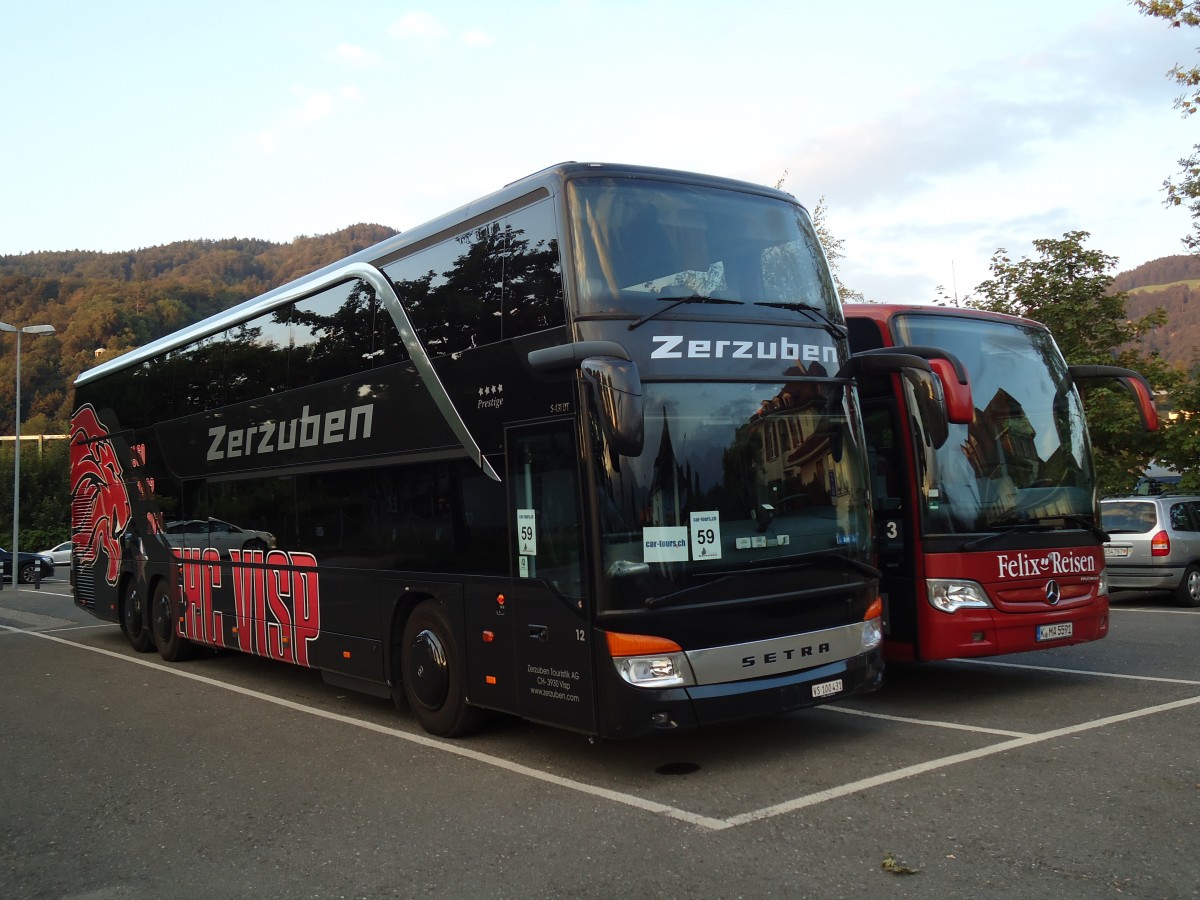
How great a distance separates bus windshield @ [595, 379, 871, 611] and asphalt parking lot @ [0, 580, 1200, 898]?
52.2 inches

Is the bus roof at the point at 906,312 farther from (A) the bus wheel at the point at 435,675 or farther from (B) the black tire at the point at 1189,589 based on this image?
(B) the black tire at the point at 1189,589

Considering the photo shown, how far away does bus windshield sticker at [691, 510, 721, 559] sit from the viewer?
666cm

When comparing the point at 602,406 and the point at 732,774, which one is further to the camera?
the point at 732,774

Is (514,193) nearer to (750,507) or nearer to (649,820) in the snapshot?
(750,507)

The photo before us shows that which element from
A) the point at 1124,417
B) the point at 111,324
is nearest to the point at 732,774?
the point at 1124,417

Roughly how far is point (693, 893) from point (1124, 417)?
22177 millimetres

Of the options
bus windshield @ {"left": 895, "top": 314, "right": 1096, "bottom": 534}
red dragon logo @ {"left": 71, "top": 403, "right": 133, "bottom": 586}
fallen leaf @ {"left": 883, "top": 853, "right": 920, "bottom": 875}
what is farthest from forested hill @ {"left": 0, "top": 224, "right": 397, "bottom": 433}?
fallen leaf @ {"left": 883, "top": 853, "right": 920, "bottom": 875}

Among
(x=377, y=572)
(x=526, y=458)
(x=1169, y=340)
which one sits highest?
(x=1169, y=340)

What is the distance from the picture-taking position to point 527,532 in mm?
7246

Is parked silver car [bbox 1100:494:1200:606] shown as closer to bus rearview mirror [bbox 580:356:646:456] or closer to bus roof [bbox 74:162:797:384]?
bus roof [bbox 74:162:797:384]

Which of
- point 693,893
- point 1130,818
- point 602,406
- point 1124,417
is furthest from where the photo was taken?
point 1124,417

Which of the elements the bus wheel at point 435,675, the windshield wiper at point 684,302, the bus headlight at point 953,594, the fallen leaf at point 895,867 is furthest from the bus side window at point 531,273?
the bus headlight at point 953,594

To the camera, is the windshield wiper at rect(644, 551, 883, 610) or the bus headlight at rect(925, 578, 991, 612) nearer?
the windshield wiper at rect(644, 551, 883, 610)

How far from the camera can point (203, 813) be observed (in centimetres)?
657
